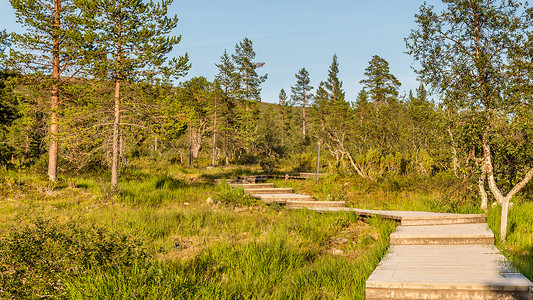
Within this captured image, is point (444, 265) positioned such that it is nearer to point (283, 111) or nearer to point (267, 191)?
point (267, 191)

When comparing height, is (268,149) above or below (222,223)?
above

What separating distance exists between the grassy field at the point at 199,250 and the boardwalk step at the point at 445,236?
1.06 feet

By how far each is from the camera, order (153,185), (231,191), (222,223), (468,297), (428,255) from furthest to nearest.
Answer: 1. (153,185)
2. (231,191)
3. (222,223)
4. (428,255)
5. (468,297)

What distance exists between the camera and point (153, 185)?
13180 millimetres

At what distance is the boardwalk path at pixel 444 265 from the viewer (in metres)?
3.44

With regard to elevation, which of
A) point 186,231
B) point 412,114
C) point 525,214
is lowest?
point 186,231

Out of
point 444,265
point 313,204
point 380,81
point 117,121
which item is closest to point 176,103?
point 117,121

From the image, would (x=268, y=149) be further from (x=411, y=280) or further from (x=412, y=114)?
(x=411, y=280)

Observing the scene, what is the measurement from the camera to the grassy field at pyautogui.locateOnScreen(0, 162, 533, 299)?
3.43 metres

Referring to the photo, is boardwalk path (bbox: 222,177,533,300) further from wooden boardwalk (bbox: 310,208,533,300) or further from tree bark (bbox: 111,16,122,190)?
tree bark (bbox: 111,16,122,190)

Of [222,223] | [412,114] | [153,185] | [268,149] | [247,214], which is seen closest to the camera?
[222,223]

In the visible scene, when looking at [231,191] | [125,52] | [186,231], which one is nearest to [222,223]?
[186,231]

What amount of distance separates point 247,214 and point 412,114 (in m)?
18.2

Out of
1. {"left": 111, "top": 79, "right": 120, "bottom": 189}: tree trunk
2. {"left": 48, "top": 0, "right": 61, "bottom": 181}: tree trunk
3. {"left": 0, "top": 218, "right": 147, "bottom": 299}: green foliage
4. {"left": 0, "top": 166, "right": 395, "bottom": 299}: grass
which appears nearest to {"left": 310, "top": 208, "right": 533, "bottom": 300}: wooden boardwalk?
{"left": 0, "top": 166, "right": 395, "bottom": 299}: grass
